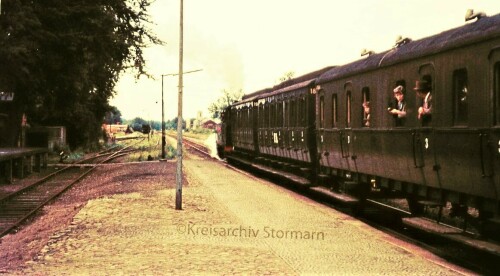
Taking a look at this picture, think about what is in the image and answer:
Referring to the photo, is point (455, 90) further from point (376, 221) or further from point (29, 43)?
point (29, 43)

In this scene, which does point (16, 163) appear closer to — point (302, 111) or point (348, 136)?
point (302, 111)

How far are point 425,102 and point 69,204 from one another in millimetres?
13560

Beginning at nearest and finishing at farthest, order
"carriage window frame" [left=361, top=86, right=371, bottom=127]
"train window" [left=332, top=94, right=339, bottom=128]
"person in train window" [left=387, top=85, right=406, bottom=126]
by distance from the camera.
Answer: "person in train window" [left=387, top=85, right=406, bottom=126] < "carriage window frame" [left=361, top=86, right=371, bottom=127] < "train window" [left=332, top=94, right=339, bottom=128]

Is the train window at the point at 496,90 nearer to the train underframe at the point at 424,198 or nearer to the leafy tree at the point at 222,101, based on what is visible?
the train underframe at the point at 424,198

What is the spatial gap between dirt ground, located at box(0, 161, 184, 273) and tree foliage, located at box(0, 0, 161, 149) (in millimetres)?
4551

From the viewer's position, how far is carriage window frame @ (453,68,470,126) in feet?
34.4

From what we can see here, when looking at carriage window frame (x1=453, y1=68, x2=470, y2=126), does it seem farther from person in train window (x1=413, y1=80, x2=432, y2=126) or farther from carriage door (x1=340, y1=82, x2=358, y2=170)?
carriage door (x1=340, y1=82, x2=358, y2=170)

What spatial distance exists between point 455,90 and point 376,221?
5966 millimetres

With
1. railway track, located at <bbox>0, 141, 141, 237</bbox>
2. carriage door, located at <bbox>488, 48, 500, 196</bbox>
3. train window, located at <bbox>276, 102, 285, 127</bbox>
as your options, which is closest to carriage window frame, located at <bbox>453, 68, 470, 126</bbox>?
carriage door, located at <bbox>488, 48, 500, 196</bbox>

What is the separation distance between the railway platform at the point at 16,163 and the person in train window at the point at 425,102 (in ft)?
59.8

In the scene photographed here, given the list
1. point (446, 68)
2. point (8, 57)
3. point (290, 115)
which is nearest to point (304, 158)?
point (290, 115)

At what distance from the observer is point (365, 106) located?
15.2 metres

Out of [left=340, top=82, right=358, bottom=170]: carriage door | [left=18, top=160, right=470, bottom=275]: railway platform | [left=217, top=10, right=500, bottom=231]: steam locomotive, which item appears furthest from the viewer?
[left=340, top=82, right=358, bottom=170]: carriage door

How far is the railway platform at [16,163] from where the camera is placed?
93.5 feet
